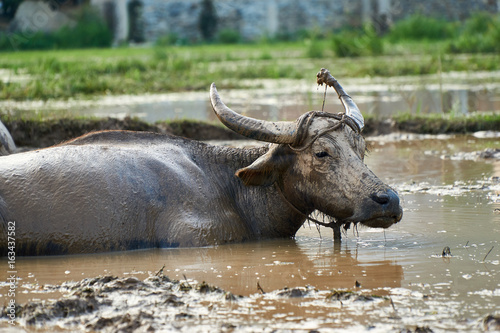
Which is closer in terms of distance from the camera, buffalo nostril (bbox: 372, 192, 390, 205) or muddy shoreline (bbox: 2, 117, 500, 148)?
buffalo nostril (bbox: 372, 192, 390, 205)

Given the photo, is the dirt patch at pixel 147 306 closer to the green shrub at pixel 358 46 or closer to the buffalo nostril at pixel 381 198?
the buffalo nostril at pixel 381 198

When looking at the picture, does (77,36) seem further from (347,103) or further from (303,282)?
(303,282)

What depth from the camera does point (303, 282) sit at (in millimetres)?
4539

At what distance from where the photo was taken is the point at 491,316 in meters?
3.62

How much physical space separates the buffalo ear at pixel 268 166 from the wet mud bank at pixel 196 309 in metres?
1.35

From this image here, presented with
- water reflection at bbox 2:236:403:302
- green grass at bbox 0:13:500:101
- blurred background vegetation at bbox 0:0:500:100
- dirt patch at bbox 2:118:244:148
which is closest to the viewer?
water reflection at bbox 2:236:403:302

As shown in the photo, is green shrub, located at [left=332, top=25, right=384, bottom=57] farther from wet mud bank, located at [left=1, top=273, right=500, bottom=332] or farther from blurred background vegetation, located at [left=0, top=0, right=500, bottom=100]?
wet mud bank, located at [left=1, top=273, right=500, bottom=332]

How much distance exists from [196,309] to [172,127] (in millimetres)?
5950

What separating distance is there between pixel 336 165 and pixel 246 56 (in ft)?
71.2

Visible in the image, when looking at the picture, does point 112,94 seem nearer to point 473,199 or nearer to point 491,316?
point 473,199

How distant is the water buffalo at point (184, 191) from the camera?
17.1 ft

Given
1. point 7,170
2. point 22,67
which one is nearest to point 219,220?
point 7,170

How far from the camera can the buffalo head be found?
5246 mm

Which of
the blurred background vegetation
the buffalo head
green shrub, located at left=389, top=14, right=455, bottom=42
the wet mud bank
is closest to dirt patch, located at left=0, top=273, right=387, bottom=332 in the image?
the wet mud bank
